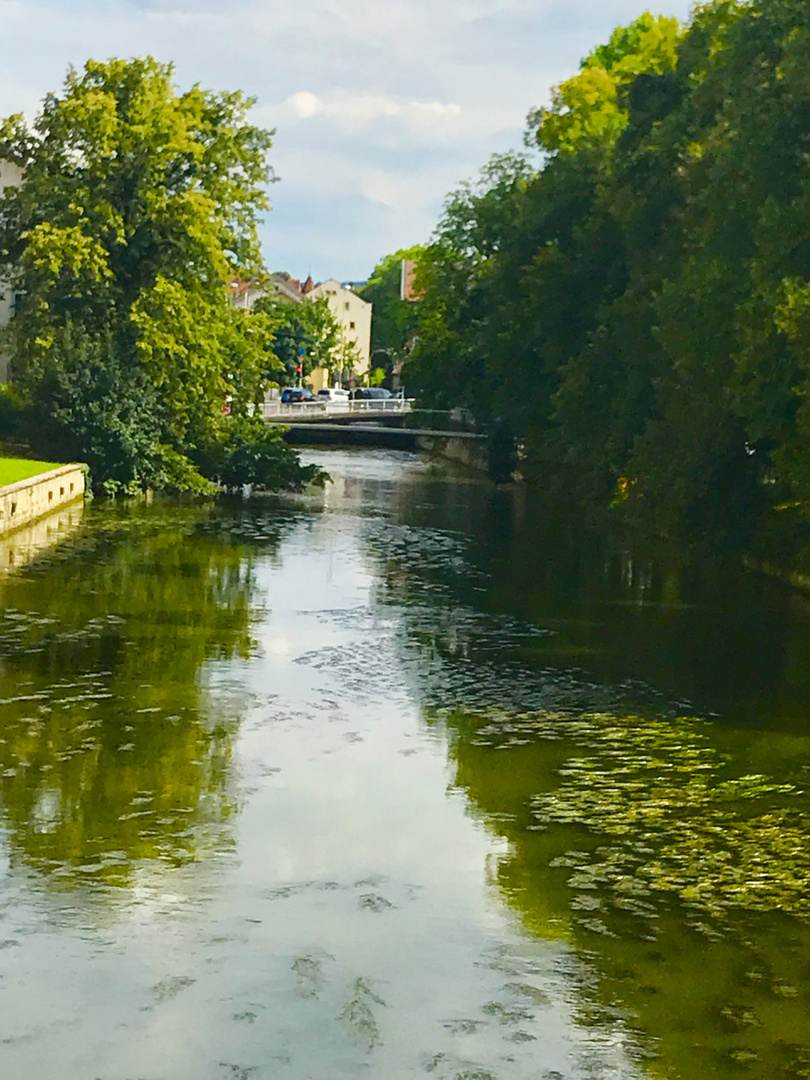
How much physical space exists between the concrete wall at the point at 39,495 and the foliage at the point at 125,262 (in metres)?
2.87

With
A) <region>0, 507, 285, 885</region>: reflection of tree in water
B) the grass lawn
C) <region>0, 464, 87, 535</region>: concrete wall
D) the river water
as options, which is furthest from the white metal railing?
the river water

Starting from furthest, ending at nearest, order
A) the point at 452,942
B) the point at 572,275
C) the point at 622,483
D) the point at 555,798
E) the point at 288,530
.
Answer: the point at 572,275 < the point at 622,483 < the point at 288,530 < the point at 555,798 < the point at 452,942

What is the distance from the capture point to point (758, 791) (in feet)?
53.5

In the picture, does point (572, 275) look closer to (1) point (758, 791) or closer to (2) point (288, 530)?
(2) point (288, 530)

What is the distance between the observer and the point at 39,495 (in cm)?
3853

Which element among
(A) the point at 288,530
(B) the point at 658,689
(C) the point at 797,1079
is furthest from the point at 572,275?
(C) the point at 797,1079

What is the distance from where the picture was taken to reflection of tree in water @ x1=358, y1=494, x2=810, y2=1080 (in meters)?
10.2

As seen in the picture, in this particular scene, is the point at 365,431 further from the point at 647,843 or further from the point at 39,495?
the point at 647,843

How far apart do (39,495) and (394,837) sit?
26.2 metres

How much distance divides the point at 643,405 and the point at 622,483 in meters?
3.90

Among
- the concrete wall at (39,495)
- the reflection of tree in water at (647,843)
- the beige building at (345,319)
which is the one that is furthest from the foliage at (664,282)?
the beige building at (345,319)

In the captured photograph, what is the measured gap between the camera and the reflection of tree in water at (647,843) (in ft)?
33.5

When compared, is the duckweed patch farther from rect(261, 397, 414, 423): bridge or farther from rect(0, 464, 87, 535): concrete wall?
rect(261, 397, 414, 423): bridge

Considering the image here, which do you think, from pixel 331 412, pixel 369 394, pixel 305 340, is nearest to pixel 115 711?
pixel 331 412
